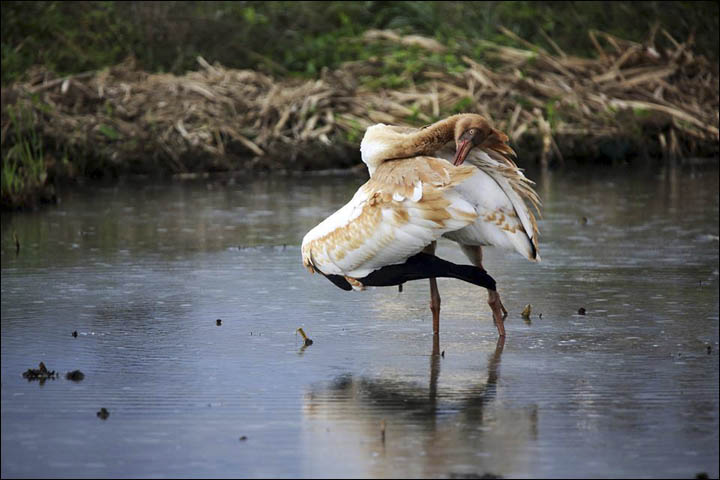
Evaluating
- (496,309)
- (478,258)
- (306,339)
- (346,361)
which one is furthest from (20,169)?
(346,361)

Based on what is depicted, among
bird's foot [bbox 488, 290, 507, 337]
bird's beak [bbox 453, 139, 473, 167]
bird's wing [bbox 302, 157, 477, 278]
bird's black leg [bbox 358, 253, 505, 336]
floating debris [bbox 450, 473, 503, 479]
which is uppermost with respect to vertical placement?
bird's beak [bbox 453, 139, 473, 167]

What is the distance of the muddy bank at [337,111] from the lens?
71.2 feet

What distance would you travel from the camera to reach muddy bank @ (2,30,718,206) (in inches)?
854

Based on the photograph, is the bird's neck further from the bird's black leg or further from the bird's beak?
the bird's black leg

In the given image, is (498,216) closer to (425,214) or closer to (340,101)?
(425,214)

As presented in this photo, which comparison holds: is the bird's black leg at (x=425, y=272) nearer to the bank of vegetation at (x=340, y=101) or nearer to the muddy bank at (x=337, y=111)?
the bank of vegetation at (x=340, y=101)

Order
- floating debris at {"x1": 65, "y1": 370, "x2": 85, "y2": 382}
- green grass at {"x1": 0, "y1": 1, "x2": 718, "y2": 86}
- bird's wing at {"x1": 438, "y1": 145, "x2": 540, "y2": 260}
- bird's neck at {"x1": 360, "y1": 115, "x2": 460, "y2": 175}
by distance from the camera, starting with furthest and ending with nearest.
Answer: green grass at {"x1": 0, "y1": 1, "x2": 718, "y2": 86} < bird's neck at {"x1": 360, "y1": 115, "x2": 460, "y2": 175} < bird's wing at {"x1": 438, "y1": 145, "x2": 540, "y2": 260} < floating debris at {"x1": 65, "y1": 370, "x2": 85, "y2": 382}

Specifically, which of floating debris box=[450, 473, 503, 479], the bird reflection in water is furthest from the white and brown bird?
floating debris box=[450, 473, 503, 479]

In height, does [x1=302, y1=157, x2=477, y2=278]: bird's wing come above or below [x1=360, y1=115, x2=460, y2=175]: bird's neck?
below

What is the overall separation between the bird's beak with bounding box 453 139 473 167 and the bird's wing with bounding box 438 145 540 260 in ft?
0.45

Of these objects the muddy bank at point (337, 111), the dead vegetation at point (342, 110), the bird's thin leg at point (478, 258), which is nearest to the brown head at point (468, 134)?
the bird's thin leg at point (478, 258)

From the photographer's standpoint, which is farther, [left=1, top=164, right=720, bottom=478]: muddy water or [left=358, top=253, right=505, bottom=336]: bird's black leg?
[left=358, top=253, right=505, bottom=336]: bird's black leg

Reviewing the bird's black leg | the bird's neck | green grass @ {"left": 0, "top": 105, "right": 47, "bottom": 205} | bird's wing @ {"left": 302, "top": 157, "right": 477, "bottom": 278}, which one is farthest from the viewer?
green grass @ {"left": 0, "top": 105, "right": 47, "bottom": 205}

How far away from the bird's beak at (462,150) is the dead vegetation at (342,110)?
12570mm
